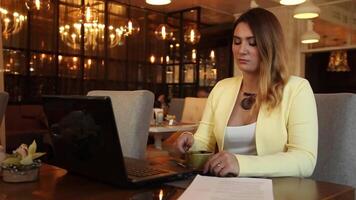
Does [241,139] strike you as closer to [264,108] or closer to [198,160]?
[264,108]

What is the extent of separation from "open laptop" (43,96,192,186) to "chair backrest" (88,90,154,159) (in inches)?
20.1

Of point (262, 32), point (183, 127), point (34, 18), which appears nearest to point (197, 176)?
point (262, 32)

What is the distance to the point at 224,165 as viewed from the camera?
0.94 meters

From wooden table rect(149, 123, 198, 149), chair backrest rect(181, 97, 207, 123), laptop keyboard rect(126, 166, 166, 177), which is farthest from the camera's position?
chair backrest rect(181, 97, 207, 123)

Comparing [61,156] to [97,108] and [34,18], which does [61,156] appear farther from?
[34,18]

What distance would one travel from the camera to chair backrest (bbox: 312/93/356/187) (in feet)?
4.41

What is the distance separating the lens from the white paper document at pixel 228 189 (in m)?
0.74

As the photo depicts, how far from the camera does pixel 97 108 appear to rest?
78 centimetres

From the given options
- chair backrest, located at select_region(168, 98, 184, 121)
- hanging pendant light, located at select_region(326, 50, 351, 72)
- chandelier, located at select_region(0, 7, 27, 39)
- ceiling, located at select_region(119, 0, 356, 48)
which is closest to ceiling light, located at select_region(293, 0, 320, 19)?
chair backrest, located at select_region(168, 98, 184, 121)

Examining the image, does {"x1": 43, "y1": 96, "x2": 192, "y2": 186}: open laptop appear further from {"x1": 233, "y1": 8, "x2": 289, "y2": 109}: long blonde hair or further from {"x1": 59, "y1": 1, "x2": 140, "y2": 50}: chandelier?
{"x1": 59, "y1": 1, "x2": 140, "y2": 50}: chandelier

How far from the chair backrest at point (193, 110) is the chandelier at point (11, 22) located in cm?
284

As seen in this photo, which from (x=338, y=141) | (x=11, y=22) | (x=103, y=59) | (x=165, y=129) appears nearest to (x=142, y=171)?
(x=338, y=141)

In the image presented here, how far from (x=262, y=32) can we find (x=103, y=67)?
573 cm

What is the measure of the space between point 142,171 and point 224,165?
0.22 metres
